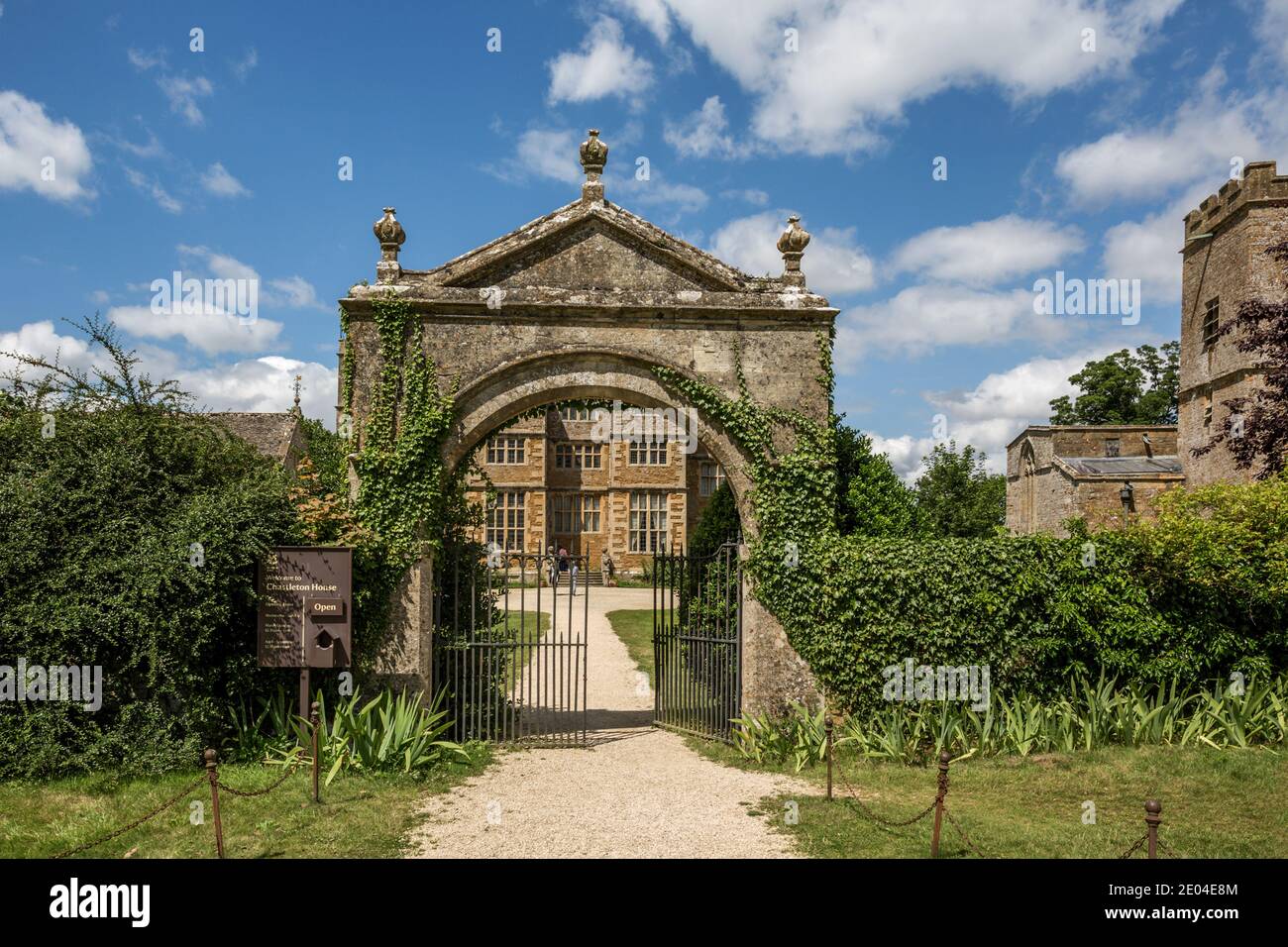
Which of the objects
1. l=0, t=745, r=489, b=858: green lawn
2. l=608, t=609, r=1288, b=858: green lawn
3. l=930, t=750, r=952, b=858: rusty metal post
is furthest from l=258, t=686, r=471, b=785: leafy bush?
l=930, t=750, r=952, b=858: rusty metal post

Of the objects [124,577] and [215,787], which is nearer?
[215,787]

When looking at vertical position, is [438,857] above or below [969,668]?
below

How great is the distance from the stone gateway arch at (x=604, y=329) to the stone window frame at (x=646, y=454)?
25330mm

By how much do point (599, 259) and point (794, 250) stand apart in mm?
2488

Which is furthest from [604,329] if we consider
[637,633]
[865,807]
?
[637,633]

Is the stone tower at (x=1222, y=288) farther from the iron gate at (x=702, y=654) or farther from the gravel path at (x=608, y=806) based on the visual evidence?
the gravel path at (x=608, y=806)

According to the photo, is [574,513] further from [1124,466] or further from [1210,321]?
[1210,321]

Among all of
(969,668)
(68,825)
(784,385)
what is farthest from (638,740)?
(68,825)

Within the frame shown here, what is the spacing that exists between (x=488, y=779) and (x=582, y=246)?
Result: 6.40 meters

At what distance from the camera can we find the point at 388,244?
9.40 metres

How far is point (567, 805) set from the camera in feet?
24.0

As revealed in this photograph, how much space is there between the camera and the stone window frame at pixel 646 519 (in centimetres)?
3478

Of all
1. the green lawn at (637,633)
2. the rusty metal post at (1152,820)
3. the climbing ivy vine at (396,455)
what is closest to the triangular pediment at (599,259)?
the climbing ivy vine at (396,455)
